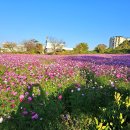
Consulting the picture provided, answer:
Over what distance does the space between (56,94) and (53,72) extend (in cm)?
182

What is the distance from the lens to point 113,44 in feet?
541

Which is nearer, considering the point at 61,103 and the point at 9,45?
the point at 61,103

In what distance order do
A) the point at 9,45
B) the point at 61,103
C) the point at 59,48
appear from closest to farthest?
the point at 61,103 < the point at 59,48 < the point at 9,45

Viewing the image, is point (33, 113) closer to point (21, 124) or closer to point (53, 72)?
point (21, 124)

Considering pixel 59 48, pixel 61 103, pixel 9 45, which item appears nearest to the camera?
pixel 61 103

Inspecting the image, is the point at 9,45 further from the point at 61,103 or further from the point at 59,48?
the point at 61,103

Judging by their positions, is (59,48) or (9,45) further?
(9,45)

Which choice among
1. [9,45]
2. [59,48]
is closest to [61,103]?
[59,48]

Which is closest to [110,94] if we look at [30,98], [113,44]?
[30,98]

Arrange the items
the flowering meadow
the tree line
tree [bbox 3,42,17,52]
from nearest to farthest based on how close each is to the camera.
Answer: the flowering meadow
the tree line
tree [bbox 3,42,17,52]

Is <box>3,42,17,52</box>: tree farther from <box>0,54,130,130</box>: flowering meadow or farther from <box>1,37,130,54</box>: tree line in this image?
<box>0,54,130,130</box>: flowering meadow

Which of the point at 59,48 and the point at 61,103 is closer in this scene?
the point at 61,103

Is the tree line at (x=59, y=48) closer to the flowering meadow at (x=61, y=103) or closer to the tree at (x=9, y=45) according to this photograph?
the tree at (x=9, y=45)

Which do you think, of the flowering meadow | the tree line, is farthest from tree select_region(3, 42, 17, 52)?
the flowering meadow
